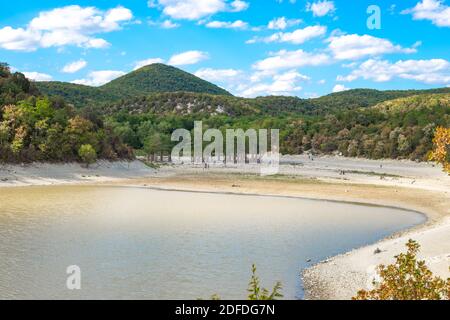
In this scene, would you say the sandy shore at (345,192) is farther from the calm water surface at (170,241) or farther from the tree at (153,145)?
the tree at (153,145)

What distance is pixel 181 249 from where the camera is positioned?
28781 mm

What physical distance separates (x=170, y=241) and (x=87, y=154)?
2326 inches

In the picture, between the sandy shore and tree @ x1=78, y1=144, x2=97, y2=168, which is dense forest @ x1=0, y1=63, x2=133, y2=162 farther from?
the sandy shore

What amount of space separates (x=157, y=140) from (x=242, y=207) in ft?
277

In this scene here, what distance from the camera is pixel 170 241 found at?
31188 millimetres

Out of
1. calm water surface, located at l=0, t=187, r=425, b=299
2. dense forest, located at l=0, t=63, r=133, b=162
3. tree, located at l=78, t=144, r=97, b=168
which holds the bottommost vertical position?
calm water surface, located at l=0, t=187, r=425, b=299

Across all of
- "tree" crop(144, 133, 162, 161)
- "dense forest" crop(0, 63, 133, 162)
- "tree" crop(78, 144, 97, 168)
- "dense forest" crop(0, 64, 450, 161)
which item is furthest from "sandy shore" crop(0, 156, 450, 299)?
"tree" crop(144, 133, 162, 161)

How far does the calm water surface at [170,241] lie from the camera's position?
2159 centimetres

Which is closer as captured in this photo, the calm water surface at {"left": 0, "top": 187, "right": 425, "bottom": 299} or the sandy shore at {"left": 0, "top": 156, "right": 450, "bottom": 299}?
the calm water surface at {"left": 0, "top": 187, "right": 425, "bottom": 299}

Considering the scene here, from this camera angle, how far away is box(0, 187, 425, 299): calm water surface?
21594 mm

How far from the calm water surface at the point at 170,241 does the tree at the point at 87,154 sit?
29975mm

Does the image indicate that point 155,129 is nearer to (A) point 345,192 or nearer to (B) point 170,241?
(A) point 345,192

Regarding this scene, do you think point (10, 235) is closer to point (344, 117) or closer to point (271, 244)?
point (271, 244)
